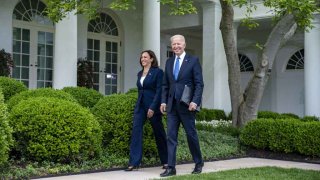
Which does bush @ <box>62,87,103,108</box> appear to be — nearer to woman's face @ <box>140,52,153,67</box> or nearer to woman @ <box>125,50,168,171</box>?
woman @ <box>125,50,168,171</box>

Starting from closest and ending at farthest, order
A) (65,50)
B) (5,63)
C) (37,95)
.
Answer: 1. (37,95)
2. (65,50)
3. (5,63)

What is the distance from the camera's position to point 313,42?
53.1ft

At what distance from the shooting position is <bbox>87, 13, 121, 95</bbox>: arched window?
17750mm

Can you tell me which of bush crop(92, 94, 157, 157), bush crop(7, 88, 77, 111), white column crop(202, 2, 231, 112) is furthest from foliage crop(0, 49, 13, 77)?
bush crop(92, 94, 157, 157)

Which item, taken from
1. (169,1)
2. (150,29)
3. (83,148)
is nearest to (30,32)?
(150,29)

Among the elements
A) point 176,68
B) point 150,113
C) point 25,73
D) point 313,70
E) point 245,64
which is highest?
point 245,64

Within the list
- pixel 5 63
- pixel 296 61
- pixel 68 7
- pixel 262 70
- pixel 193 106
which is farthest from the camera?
pixel 296 61

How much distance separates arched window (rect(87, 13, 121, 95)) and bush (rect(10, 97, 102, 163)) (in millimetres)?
10445

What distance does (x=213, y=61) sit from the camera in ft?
56.9

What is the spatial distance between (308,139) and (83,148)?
15.2ft

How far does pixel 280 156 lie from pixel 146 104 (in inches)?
155

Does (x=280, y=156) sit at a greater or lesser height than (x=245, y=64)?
lesser

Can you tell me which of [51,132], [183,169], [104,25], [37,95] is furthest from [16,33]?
[183,169]

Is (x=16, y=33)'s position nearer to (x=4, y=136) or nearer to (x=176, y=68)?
(x=176, y=68)
